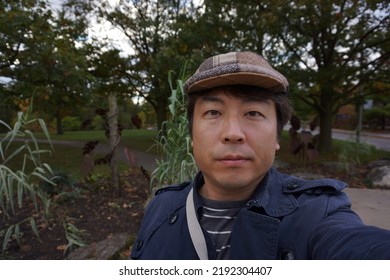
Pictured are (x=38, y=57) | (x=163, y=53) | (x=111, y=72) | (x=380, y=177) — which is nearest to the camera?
(x=380, y=177)

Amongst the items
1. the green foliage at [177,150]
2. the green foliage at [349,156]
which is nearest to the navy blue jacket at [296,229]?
the green foliage at [177,150]

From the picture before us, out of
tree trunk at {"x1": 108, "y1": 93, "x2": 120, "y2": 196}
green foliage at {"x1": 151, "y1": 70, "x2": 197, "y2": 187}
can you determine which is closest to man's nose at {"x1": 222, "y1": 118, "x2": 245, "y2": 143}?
green foliage at {"x1": 151, "y1": 70, "x2": 197, "y2": 187}

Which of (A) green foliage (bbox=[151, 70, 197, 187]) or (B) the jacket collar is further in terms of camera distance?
(A) green foliage (bbox=[151, 70, 197, 187])

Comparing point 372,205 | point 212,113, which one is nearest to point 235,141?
point 212,113

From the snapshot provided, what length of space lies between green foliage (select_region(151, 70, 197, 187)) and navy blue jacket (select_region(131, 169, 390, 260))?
134 cm

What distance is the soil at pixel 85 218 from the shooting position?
8.13 feet

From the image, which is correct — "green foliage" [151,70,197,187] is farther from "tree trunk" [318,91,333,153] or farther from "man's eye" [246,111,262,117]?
"tree trunk" [318,91,333,153]

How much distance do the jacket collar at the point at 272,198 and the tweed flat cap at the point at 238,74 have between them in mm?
322

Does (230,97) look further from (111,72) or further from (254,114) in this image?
(111,72)

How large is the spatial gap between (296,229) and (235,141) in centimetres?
33

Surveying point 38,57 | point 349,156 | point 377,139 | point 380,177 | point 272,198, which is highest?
point 38,57

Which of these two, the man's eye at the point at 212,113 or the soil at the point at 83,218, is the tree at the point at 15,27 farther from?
the man's eye at the point at 212,113

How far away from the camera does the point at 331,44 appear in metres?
7.86

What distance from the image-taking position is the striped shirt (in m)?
1.04
